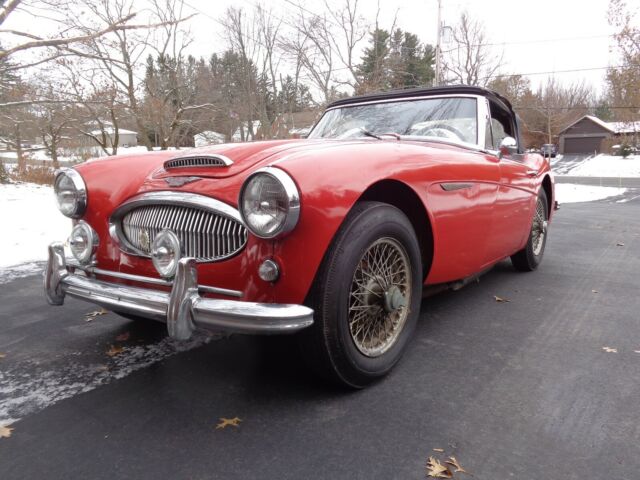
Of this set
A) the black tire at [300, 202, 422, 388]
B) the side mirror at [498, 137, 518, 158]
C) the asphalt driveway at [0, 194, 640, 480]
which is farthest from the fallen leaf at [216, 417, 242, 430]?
the side mirror at [498, 137, 518, 158]

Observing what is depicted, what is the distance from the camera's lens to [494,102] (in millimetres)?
4020

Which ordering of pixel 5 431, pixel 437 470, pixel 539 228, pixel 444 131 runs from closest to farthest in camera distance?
pixel 437 470, pixel 5 431, pixel 444 131, pixel 539 228

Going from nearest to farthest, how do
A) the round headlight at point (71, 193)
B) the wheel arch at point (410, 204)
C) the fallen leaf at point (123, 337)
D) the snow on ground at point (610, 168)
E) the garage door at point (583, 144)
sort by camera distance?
the wheel arch at point (410, 204)
the round headlight at point (71, 193)
the fallen leaf at point (123, 337)
the snow on ground at point (610, 168)
the garage door at point (583, 144)

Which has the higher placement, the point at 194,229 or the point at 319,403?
the point at 194,229

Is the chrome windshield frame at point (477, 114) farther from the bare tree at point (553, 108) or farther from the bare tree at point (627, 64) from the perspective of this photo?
the bare tree at point (553, 108)

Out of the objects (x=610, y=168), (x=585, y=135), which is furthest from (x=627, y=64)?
(x=585, y=135)

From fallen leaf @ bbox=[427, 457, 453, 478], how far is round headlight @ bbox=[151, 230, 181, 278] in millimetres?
1321

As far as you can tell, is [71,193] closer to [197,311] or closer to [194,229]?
[194,229]

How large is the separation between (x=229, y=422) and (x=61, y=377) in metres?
1.10

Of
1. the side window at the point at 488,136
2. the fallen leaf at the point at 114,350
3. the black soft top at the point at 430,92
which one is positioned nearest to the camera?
the fallen leaf at the point at 114,350

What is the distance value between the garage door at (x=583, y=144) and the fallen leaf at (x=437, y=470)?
6010 centimetres

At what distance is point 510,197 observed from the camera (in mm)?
3613

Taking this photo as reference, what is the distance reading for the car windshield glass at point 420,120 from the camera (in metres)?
3.45

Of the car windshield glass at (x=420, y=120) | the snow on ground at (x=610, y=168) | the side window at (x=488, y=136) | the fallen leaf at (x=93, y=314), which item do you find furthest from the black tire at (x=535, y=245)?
the snow on ground at (x=610, y=168)
